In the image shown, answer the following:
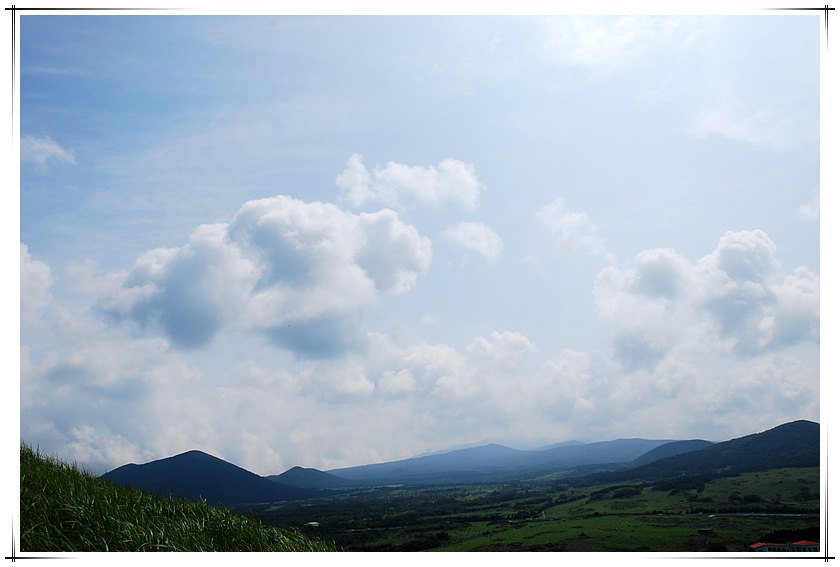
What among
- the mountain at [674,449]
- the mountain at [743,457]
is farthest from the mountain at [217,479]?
the mountain at [674,449]

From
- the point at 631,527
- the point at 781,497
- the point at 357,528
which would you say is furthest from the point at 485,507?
the point at 781,497

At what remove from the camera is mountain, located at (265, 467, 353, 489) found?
53156 millimetres

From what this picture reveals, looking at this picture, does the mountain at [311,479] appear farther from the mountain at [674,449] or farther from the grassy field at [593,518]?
the mountain at [674,449]

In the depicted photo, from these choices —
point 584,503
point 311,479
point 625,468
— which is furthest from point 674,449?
point 311,479

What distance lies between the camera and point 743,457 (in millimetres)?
33188

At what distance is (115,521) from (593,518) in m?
23.8

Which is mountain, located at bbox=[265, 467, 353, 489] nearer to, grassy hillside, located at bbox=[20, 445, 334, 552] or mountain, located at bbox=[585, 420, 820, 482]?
mountain, located at bbox=[585, 420, 820, 482]

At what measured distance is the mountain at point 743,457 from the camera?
98.2ft

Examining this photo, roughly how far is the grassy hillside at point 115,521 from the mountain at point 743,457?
3204 cm

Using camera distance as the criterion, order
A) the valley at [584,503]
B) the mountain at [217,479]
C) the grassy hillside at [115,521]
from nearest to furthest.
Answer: the grassy hillside at [115,521], the valley at [584,503], the mountain at [217,479]
